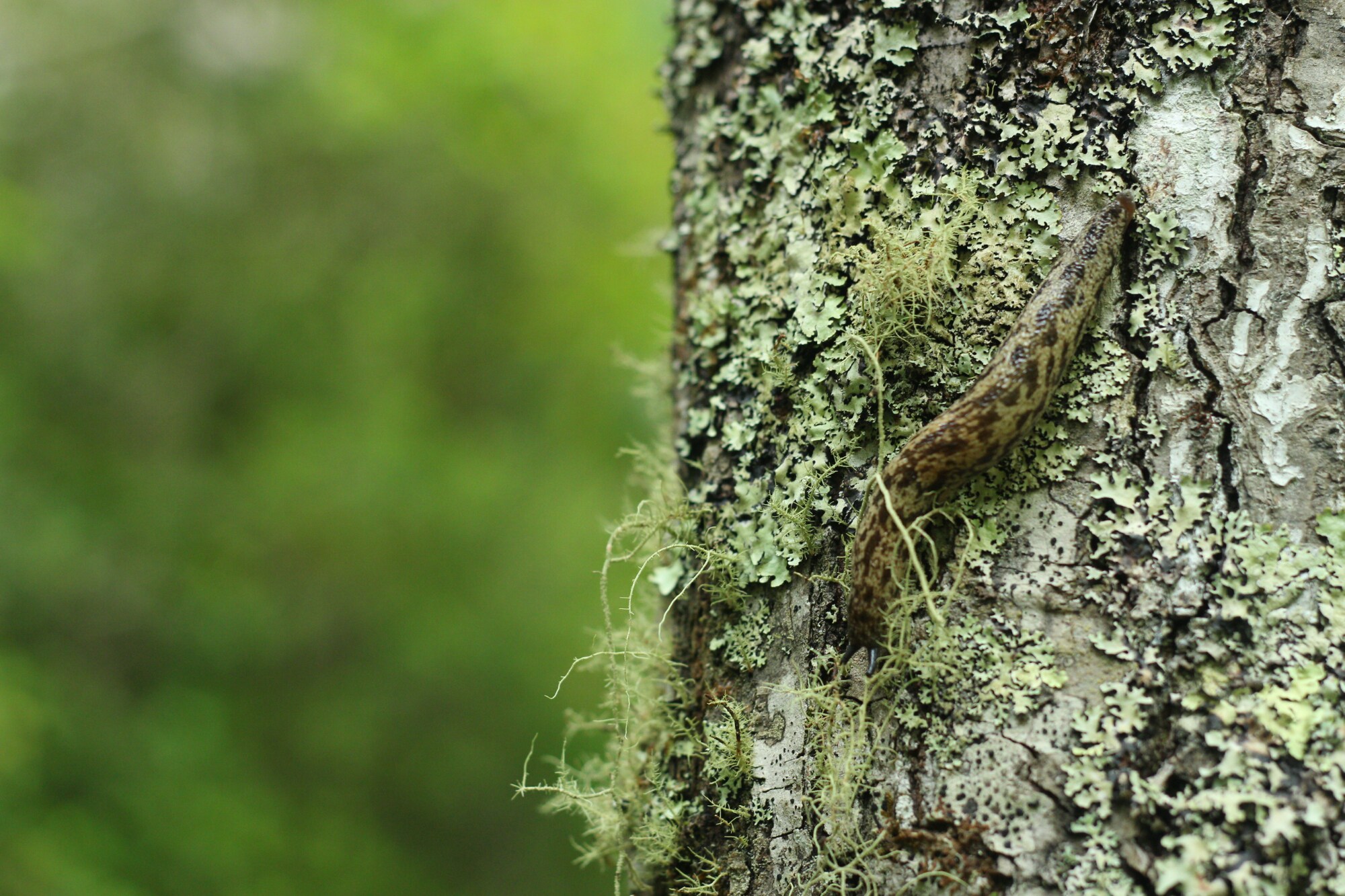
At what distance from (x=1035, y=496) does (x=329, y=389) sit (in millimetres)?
4092

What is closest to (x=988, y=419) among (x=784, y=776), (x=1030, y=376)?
(x=1030, y=376)

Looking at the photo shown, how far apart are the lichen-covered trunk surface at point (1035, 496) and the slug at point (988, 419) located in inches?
1.0

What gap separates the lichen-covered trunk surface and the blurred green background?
2.92 meters

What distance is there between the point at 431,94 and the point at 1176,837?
4.06 metres

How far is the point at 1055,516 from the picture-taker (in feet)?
2.61

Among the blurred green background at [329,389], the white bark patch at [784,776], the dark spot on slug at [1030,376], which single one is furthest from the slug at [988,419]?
the blurred green background at [329,389]

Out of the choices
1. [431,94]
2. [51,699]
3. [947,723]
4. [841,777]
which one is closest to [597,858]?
[841,777]

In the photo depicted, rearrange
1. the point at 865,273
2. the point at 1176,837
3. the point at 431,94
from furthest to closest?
the point at 431,94
the point at 865,273
the point at 1176,837

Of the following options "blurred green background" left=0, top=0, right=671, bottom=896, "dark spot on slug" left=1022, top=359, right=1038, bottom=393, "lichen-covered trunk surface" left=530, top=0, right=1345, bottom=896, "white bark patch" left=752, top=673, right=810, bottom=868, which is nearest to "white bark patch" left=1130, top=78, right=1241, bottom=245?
"lichen-covered trunk surface" left=530, top=0, right=1345, bottom=896

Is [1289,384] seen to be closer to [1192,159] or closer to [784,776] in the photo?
[1192,159]

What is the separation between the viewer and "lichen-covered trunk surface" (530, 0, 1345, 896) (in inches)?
27.8

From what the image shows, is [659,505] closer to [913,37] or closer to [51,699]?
[913,37]

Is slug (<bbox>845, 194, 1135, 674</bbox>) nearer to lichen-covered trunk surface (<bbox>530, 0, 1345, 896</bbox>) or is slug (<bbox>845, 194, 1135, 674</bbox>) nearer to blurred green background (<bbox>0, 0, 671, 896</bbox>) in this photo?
lichen-covered trunk surface (<bbox>530, 0, 1345, 896</bbox>)

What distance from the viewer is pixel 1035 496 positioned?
2.66 ft
